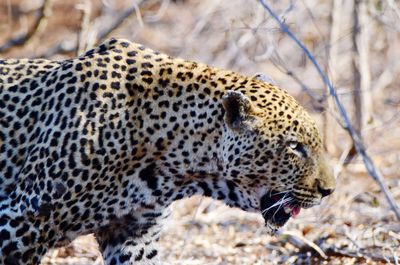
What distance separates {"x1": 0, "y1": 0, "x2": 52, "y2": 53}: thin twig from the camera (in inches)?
401

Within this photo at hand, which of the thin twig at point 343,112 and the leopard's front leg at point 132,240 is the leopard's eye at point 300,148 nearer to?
the thin twig at point 343,112

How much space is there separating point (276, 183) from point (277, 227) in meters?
0.36

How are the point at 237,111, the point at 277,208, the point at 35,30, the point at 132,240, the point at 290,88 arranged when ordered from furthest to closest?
the point at 290,88, the point at 35,30, the point at 132,240, the point at 277,208, the point at 237,111

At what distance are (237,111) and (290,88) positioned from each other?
25.7 feet

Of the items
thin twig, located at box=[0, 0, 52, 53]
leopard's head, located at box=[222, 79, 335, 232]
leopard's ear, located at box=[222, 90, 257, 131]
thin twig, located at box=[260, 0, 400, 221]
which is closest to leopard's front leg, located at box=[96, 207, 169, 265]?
leopard's head, located at box=[222, 79, 335, 232]

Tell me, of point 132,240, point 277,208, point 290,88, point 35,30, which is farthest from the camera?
point 290,88

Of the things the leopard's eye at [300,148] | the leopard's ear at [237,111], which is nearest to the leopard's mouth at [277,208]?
the leopard's eye at [300,148]

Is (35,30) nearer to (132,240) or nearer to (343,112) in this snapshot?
(132,240)

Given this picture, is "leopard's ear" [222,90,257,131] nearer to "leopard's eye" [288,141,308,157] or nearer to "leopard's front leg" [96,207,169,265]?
"leopard's eye" [288,141,308,157]

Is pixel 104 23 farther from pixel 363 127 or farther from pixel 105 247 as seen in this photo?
pixel 105 247

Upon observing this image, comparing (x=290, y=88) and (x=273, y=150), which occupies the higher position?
(x=273, y=150)

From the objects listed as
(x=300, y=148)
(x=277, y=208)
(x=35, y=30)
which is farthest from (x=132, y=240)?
(x=35, y=30)

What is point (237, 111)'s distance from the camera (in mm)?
6051

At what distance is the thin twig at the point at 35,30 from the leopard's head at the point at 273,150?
14.6ft
